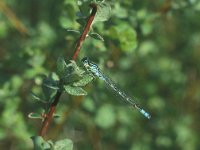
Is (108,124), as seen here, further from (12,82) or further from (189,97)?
(189,97)

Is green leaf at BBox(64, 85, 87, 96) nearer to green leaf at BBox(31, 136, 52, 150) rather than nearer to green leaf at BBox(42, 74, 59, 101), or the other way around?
green leaf at BBox(42, 74, 59, 101)

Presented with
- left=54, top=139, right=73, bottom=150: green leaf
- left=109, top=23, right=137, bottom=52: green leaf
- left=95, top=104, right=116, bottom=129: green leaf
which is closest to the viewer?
left=54, top=139, right=73, bottom=150: green leaf

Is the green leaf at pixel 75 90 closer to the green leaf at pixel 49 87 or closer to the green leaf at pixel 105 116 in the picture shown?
the green leaf at pixel 49 87

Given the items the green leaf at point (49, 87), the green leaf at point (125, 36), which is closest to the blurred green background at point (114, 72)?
the green leaf at point (125, 36)

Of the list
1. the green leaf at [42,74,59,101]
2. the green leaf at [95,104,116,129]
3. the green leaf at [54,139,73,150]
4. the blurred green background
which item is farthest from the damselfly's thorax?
the green leaf at [95,104,116,129]

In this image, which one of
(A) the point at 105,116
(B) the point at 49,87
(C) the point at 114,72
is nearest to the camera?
(B) the point at 49,87

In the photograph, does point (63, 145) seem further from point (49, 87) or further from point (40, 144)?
point (49, 87)

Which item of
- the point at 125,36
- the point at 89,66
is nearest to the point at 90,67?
the point at 89,66

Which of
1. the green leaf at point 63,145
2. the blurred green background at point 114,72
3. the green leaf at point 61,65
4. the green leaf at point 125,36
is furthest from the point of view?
the blurred green background at point 114,72
